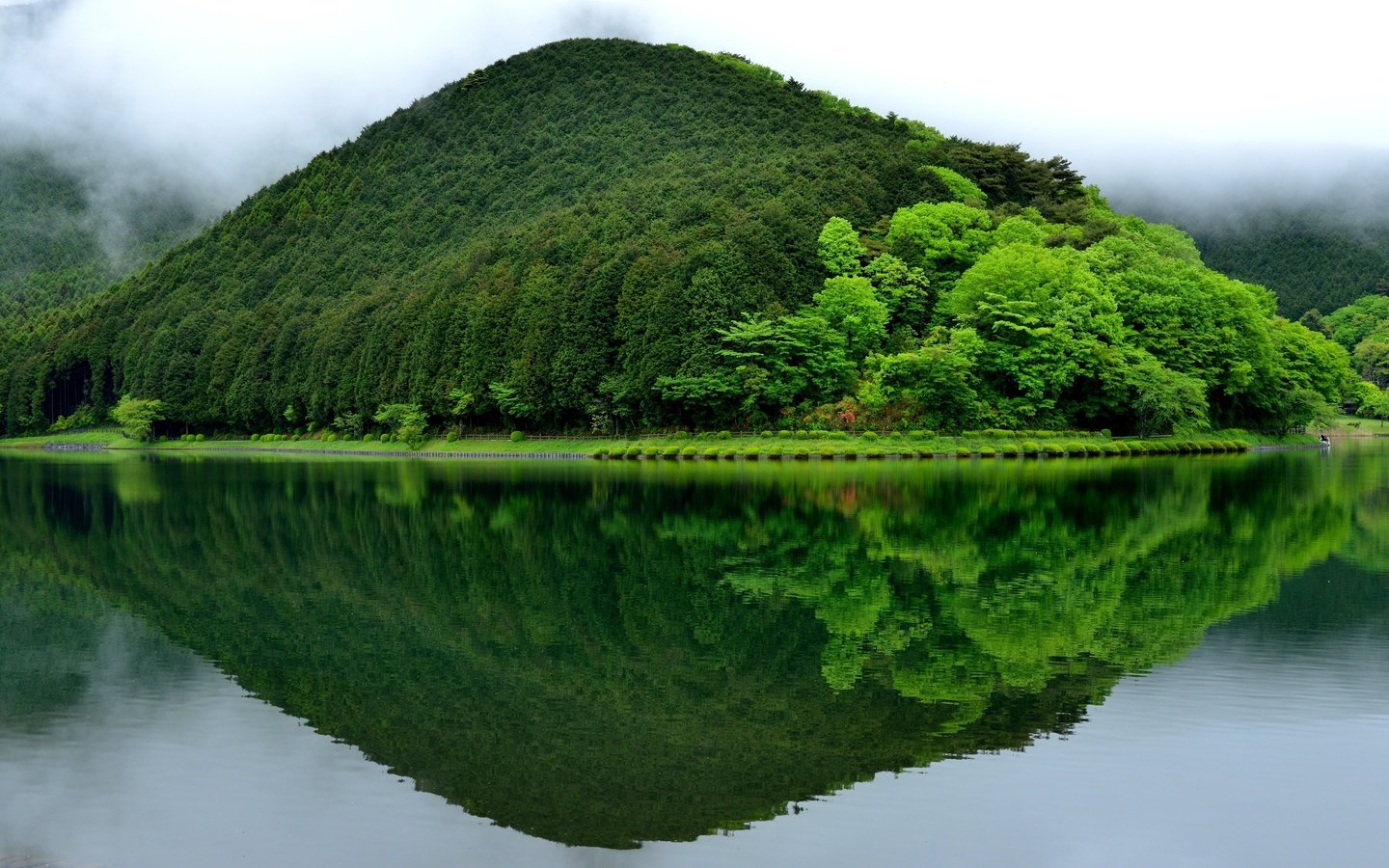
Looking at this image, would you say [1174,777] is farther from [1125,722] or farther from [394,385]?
[394,385]

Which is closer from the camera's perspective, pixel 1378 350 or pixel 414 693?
pixel 414 693

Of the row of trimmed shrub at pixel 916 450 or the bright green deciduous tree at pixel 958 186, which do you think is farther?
the bright green deciduous tree at pixel 958 186

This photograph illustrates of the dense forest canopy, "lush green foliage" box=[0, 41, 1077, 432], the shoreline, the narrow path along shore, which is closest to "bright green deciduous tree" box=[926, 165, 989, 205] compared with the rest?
the dense forest canopy

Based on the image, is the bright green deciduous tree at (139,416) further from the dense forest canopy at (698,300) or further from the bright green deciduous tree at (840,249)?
the bright green deciduous tree at (840,249)

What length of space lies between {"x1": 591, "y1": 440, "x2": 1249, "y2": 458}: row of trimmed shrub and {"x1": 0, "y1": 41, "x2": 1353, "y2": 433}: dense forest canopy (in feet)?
10.9

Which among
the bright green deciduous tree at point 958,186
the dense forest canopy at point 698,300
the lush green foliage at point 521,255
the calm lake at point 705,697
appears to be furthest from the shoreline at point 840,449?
the calm lake at point 705,697

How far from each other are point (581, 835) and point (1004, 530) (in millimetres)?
22021

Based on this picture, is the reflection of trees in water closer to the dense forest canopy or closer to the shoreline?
the shoreline

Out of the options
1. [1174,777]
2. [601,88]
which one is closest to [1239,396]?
[1174,777]

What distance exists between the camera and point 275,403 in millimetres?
123875

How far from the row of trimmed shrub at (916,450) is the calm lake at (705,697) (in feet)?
132

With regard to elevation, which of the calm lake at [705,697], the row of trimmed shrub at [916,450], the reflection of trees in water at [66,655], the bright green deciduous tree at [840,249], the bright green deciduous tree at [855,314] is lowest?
the reflection of trees in water at [66,655]

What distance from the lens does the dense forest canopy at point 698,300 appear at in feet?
268

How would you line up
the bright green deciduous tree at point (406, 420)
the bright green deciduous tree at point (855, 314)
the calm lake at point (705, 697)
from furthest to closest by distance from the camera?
the bright green deciduous tree at point (406, 420) < the bright green deciduous tree at point (855, 314) < the calm lake at point (705, 697)
